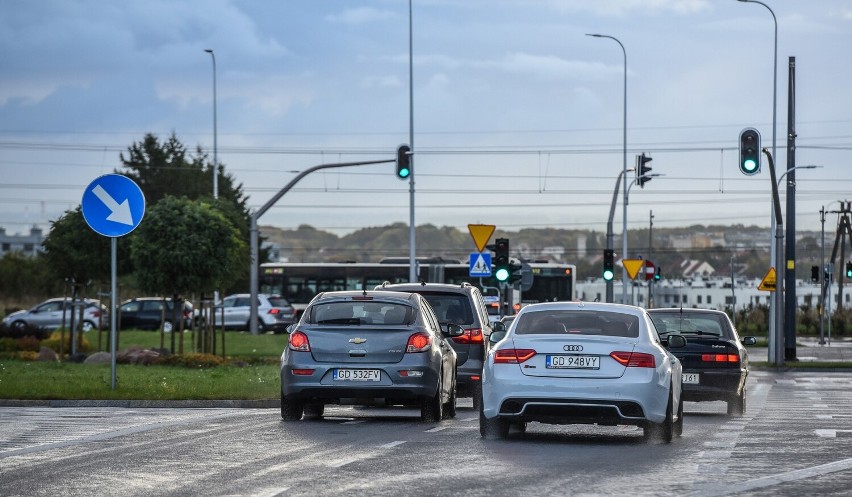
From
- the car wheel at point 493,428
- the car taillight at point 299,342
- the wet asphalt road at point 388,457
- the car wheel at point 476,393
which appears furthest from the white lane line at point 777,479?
the car wheel at point 476,393

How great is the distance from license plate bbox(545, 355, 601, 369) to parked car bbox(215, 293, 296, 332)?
4749 centimetres

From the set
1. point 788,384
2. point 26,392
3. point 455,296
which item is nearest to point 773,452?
point 455,296

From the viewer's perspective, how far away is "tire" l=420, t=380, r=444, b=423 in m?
18.2

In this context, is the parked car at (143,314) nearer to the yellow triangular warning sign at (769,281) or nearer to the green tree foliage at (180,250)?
the green tree foliage at (180,250)

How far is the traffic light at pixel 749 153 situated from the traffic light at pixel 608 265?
19177mm

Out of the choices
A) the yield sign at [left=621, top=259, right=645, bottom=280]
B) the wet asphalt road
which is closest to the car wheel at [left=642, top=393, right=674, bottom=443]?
the wet asphalt road

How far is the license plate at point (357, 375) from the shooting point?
17797 mm

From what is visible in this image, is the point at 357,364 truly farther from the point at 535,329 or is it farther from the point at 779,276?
the point at 779,276

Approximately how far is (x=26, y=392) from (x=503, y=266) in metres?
17.5

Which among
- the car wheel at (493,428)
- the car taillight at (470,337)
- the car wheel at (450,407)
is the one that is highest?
the car taillight at (470,337)

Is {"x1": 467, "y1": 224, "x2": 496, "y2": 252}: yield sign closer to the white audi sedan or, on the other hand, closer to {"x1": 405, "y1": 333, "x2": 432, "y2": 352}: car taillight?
{"x1": 405, "y1": 333, "x2": 432, "y2": 352}: car taillight

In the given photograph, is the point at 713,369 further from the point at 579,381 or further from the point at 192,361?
the point at 192,361

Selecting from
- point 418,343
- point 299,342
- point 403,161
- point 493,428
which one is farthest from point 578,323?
point 403,161

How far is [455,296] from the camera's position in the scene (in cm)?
2214
